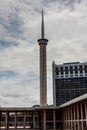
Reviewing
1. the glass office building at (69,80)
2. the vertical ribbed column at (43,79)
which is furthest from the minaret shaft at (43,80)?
the glass office building at (69,80)

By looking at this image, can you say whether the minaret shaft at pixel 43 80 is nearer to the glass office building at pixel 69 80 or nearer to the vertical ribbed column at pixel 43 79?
the vertical ribbed column at pixel 43 79

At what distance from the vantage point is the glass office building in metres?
110

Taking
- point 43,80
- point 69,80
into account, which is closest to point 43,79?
point 43,80

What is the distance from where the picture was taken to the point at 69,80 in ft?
366

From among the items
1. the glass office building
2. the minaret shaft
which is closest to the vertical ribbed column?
the minaret shaft

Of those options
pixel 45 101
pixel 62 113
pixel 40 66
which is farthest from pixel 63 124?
pixel 40 66

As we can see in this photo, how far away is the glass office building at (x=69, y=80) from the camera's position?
362 feet

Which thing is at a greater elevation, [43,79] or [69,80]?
[43,79]

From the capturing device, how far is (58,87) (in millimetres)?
111688

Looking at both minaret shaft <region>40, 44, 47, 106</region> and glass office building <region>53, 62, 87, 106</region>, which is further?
glass office building <region>53, 62, 87, 106</region>

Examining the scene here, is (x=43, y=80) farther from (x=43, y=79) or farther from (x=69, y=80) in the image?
(x=69, y=80)

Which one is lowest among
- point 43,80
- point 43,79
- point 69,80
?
point 43,80

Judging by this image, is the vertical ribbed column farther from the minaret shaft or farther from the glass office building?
the glass office building

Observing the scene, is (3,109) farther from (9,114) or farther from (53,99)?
(53,99)
